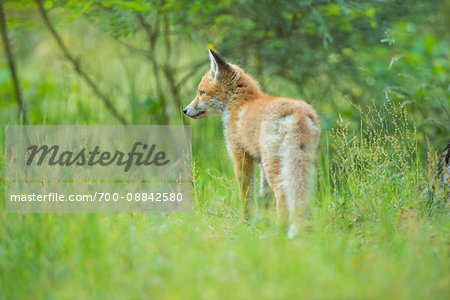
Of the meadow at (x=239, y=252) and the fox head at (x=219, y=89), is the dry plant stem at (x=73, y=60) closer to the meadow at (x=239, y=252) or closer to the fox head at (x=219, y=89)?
the meadow at (x=239, y=252)

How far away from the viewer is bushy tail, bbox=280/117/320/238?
3816 mm

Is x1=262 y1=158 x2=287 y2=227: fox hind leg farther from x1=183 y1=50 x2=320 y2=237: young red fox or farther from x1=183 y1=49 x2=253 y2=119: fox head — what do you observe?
x1=183 y1=49 x2=253 y2=119: fox head

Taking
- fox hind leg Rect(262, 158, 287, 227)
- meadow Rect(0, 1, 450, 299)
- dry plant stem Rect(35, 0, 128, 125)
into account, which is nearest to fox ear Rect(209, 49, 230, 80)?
meadow Rect(0, 1, 450, 299)

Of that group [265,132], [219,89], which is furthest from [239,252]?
[219,89]

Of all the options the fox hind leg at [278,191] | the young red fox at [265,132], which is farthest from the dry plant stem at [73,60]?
the fox hind leg at [278,191]

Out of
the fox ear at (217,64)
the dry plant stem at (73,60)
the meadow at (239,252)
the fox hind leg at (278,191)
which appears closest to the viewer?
the meadow at (239,252)

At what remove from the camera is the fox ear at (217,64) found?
197 inches

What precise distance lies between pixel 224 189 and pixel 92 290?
265 cm

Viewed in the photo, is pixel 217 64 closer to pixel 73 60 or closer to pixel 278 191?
pixel 278 191

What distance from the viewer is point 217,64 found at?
5.04 meters

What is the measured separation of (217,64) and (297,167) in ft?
5.69

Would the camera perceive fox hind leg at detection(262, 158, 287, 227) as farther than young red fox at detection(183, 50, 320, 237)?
Yes

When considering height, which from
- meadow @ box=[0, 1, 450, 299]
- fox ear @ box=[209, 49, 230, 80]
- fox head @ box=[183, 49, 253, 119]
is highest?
fox ear @ box=[209, 49, 230, 80]

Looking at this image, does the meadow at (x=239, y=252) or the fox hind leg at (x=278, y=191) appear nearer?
the meadow at (x=239, y=252)
